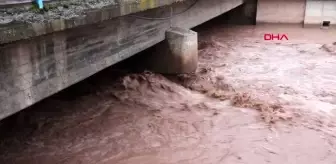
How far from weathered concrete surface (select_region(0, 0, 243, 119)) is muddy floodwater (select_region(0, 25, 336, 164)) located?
106 centimetres

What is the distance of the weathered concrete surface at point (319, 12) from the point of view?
50.6 feet

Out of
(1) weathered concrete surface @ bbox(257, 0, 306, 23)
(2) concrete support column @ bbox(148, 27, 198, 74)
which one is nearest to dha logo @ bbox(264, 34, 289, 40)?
(1) weathered concrete surface @ bbox(257, 0, 306, 23)

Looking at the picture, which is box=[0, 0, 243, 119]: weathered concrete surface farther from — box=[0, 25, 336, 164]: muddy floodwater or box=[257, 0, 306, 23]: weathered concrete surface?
box=[257, 0, 306, 23]: weathered concrete surface

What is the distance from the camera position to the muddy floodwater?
211 inches

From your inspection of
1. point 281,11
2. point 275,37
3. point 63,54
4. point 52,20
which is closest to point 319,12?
point 281,11

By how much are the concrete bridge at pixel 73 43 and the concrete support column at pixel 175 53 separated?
0.03 m

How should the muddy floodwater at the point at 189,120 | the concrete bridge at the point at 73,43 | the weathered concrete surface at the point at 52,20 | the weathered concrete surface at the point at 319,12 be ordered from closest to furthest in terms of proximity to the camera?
the weathered concrete surface at the point at 52,20, the concrete bridge at the point at 73,43, the muddy floodwater at the point at 189,120, the weathered concrete surface at the point at 319,12

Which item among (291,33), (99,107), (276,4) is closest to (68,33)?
(99,107)

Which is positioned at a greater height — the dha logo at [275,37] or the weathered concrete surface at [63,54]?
the weathered concrete surface at [63,54]

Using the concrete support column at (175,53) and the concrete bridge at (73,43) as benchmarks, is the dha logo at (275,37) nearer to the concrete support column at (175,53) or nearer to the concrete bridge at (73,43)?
the concrete bridge at (73,43)

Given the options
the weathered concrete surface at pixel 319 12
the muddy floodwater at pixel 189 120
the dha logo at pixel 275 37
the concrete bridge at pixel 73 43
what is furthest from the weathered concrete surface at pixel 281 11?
the concrete bridge at pixel 73 43

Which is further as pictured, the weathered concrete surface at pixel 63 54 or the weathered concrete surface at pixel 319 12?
the weathered concrete surface at pixel 319 12

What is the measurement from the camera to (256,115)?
6691mm

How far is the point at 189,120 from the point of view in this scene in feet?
Answer: 21.4
